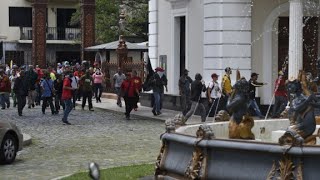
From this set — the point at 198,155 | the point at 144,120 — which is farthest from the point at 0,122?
the point at 144,120

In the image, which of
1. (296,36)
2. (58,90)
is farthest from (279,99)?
(58,90)

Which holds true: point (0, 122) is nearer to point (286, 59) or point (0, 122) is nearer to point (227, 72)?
point (227, 72)

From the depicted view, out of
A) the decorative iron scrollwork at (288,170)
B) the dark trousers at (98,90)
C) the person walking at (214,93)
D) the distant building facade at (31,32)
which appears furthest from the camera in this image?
the distant building facade at (31,32)

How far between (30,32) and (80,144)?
42.8 meters

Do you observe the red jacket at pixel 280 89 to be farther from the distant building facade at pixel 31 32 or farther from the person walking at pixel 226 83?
the distant building facade at pixel 31 32

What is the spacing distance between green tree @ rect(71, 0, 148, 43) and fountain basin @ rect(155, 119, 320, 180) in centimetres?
3886

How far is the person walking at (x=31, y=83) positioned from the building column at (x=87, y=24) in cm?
1429

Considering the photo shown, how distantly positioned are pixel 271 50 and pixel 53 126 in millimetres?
7665

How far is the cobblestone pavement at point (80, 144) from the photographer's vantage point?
1431 centimetres

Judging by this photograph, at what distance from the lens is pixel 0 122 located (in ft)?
49.7

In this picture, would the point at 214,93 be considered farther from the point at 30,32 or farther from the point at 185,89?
the point at 30,32

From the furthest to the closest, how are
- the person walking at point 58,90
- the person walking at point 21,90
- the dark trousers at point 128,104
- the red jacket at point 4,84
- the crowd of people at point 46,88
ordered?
1. the red jacket at point 4,84
2. the person walking at point 58,90
3. the person walking at point 21,90
4. the crowd of people at point 46,88
5. the dark trousers at point 128,104

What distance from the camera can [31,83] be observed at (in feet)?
97.5

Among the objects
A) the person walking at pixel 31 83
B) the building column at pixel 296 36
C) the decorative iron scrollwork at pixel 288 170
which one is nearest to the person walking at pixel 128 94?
the person walking at pixel 31 83
